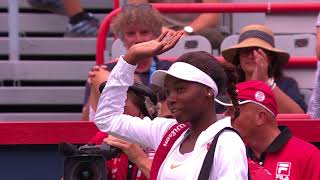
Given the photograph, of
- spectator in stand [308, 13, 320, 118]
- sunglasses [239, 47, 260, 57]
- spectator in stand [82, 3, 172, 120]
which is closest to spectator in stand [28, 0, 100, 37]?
spectator in stand [82, 3, 172, 120]

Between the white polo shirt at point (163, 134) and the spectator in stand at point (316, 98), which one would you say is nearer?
the white polo shirt at point (163, 134)

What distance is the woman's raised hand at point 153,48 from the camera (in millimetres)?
4281

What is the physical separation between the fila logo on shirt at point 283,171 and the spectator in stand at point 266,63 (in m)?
1.19

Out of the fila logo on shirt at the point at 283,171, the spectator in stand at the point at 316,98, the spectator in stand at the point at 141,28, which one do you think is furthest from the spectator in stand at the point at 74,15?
the fila logo on shirt at the point at 283,171

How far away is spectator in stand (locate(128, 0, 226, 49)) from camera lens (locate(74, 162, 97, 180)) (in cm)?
317

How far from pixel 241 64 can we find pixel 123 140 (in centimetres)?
189

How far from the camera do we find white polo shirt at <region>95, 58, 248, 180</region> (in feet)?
12.6

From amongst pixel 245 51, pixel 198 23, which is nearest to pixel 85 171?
pixel 245 51

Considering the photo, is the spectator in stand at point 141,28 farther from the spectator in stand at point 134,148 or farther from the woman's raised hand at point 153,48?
the woman's raised hand at point 153,48

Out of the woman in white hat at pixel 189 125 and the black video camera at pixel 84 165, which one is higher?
the woman in white hat at pixel 189 125

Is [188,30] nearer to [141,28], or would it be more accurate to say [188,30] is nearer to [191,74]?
[141,28]

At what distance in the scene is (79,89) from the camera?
7.96 meters

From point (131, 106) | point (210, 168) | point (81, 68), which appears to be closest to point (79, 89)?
point (81, 68)

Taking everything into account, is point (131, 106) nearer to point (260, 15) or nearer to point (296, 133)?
point (296, 133)
